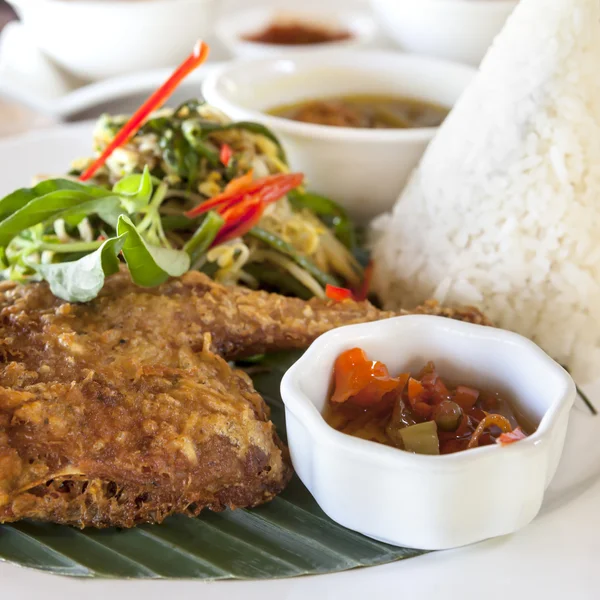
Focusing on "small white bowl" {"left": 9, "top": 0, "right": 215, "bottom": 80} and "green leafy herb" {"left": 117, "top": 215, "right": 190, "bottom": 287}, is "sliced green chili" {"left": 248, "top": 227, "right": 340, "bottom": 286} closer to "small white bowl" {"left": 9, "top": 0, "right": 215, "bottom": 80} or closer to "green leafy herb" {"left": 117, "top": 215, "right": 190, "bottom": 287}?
"green leafy herb" {"left": 117, "top": 215, "right": 190, "bottom": 287}

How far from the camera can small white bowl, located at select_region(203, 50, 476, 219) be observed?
3037 millimetres

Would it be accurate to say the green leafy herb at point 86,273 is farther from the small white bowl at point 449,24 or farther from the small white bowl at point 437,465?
the small white bowl at point 449,24

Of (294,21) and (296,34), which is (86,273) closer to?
(296,34)

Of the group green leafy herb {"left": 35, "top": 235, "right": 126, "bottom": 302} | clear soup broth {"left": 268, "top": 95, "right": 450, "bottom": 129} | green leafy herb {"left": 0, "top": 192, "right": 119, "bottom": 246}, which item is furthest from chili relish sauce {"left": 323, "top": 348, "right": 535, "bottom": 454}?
clear soup broth {"left": 268, "top": 95, "right": 450, "bottom": 129}

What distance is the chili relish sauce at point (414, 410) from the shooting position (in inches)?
68.1

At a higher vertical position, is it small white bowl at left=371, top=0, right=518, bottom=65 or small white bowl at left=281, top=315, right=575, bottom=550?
small white bowl at left=371, top=0, right=518, bottom=65

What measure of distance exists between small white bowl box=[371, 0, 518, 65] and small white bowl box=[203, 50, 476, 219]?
2.44ft

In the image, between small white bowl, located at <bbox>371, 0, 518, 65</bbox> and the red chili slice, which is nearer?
the red chili slice

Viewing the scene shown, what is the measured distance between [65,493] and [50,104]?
3.03 m

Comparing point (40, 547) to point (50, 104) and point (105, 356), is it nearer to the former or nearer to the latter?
point (105, 356)

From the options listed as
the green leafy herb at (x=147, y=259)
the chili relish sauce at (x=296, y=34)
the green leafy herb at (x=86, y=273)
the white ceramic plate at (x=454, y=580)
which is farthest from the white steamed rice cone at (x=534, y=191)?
the chili relish sauce at (x=296, y=34)

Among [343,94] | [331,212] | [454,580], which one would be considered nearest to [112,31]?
[343,94]

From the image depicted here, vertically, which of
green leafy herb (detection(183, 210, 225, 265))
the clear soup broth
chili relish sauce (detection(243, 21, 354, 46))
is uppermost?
chili relish sauce (detection(243, 21, 354, 46))

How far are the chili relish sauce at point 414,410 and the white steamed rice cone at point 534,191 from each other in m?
0.67
